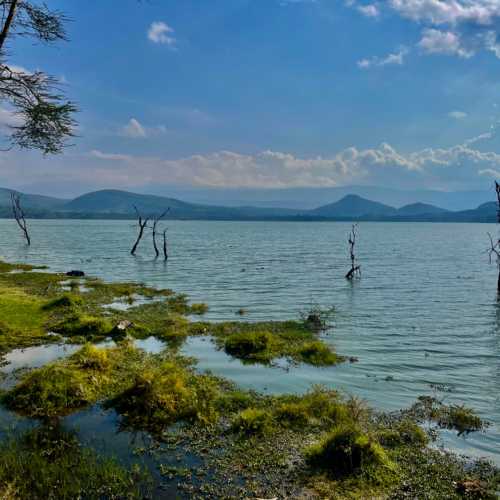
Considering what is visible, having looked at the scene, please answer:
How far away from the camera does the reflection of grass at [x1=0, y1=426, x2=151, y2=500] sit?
32.0 feet

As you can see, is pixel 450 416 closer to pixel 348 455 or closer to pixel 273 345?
pixel 348 455

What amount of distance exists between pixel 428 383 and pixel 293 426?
28.2 ft

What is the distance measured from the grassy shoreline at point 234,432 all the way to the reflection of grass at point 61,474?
32 mm

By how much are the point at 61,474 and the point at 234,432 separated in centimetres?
486

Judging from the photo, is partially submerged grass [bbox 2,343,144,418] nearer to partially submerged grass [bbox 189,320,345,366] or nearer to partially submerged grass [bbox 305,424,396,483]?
partially submerged grass [bbox 189,320,345,366]

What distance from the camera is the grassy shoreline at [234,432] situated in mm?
10359

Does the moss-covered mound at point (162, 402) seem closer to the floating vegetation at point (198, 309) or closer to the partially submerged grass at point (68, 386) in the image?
the partially submerged grass at point (68, 386)

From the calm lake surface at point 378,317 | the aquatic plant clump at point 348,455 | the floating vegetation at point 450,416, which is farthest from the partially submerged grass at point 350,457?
the floating vegetation at point 450,416

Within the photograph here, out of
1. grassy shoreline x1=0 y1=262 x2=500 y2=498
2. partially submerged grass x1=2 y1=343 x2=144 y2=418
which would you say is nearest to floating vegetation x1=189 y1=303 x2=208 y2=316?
grassy shoreline x1=0 y1=262 x2=500 y2=498

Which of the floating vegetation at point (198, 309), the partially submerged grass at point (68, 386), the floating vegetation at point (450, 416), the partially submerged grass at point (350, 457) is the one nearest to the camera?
the partially submerged grass at point (350, 457)

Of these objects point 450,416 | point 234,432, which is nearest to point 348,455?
point 234,432

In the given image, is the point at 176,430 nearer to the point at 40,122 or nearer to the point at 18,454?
the point at 18,454

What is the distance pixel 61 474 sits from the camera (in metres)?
10.3

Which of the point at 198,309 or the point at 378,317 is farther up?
the point at 198,309
